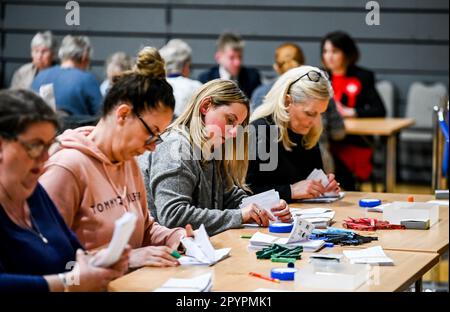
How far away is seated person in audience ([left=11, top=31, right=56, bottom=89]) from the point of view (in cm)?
768

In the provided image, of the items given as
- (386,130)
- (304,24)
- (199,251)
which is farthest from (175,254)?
(304,24)

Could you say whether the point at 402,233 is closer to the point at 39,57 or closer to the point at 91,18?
the point at 39,57

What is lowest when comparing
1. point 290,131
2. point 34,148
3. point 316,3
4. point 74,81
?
point 290,131

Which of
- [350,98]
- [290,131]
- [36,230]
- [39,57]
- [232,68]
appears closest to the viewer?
[36,230]

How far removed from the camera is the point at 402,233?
12.3 ft

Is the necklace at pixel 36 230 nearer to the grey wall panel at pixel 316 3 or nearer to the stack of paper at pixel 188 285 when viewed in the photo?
the stack of paper at pixel 188 285

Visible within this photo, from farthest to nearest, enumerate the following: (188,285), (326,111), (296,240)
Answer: (326,111) < (296,240) < (188,285)

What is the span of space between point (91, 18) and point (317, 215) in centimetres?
569

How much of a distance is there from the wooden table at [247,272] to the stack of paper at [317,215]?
0.43 meters

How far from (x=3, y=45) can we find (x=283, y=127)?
4.82m

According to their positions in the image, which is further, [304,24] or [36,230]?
[304,24]

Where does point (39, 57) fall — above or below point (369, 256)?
above

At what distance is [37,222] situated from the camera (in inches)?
101
